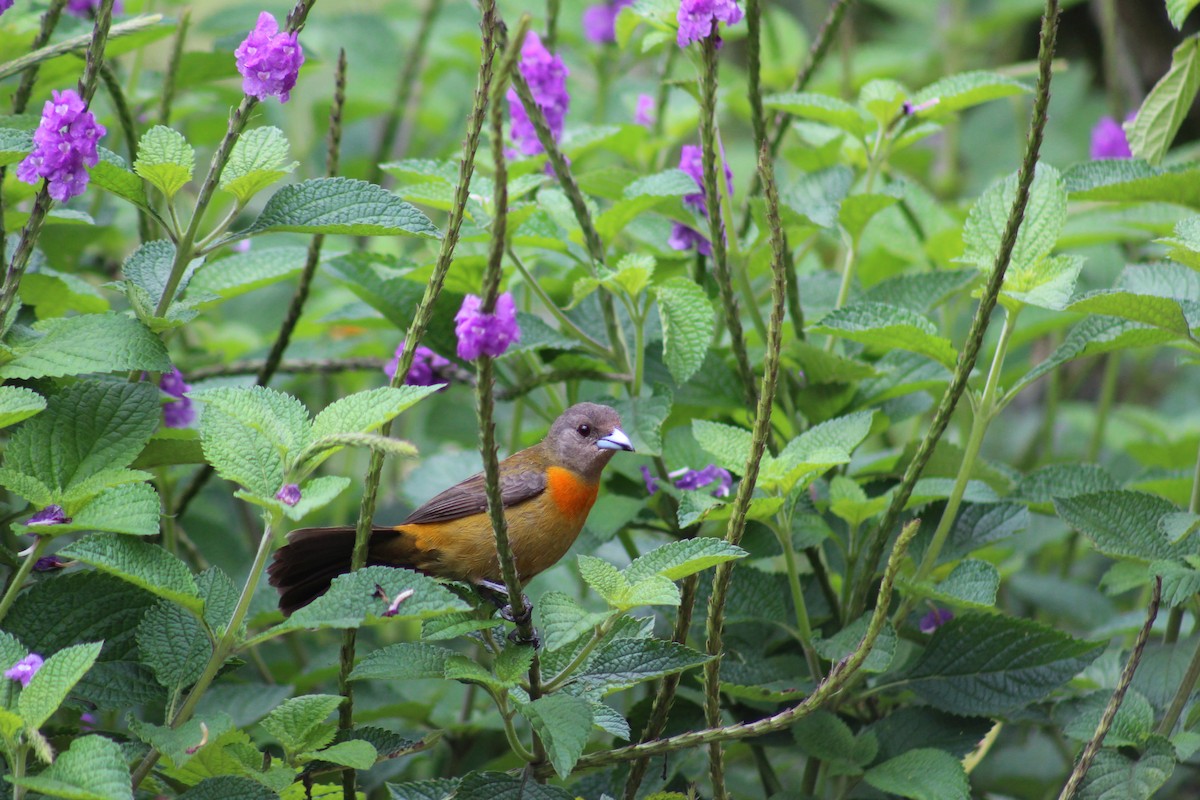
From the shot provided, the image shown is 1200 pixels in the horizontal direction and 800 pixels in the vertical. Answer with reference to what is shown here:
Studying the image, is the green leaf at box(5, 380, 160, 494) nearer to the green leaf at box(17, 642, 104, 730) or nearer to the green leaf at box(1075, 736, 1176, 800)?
the green leaf at box(17, 642, 104, 730)

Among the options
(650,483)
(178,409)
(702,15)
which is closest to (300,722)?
(650,483)

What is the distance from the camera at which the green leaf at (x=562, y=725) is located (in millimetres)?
1595

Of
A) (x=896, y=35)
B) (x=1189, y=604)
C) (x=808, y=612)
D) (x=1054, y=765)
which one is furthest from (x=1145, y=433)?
(x=896, y=35)

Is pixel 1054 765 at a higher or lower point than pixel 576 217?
lower

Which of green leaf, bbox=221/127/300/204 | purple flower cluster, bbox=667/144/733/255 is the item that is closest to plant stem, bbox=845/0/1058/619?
purple flower cluster, bbox=667/144/733/255

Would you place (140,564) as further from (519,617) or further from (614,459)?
(614,459)

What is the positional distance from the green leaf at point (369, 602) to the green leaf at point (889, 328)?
899 millimetres

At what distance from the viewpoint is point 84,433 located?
1.94 meters

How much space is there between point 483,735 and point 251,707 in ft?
2.09

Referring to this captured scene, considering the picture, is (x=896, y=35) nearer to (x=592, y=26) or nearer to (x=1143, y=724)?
(x=592, y=26)

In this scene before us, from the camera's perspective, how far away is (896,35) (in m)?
6.98

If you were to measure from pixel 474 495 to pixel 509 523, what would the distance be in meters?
0.10

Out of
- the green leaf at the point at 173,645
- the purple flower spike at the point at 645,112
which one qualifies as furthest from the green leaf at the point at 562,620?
the purple flower spike at the point at 645,112

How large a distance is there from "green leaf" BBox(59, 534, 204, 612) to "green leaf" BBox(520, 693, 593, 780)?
52 centimetres
